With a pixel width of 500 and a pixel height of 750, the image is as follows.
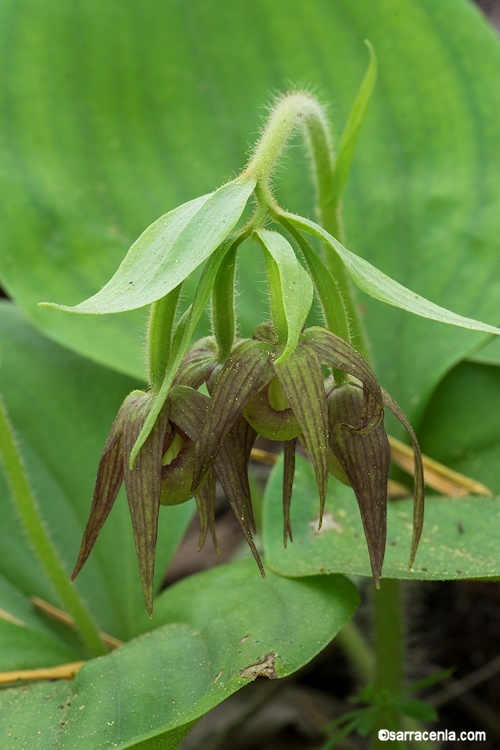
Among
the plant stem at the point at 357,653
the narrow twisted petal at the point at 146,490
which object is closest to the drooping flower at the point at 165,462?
the narrow twisted petal at the point at 146,490

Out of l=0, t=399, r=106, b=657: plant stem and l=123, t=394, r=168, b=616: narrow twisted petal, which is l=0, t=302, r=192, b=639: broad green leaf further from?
l=123, t=394, r=168, b=616: narrow twisted petal

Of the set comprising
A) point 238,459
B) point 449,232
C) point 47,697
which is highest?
point 449,232

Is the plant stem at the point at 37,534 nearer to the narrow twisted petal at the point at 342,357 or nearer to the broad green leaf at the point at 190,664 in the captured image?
the broad green leaf at the point at 190,664

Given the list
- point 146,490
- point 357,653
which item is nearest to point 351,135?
point 146,490

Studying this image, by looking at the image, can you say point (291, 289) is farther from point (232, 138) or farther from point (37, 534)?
point (232, 138)

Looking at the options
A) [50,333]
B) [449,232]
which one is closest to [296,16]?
[449,232]

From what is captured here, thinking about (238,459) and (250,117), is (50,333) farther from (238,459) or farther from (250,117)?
(238,459)

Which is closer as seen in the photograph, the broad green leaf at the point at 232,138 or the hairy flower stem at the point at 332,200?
the hairy flower stem at the point at 332,200
